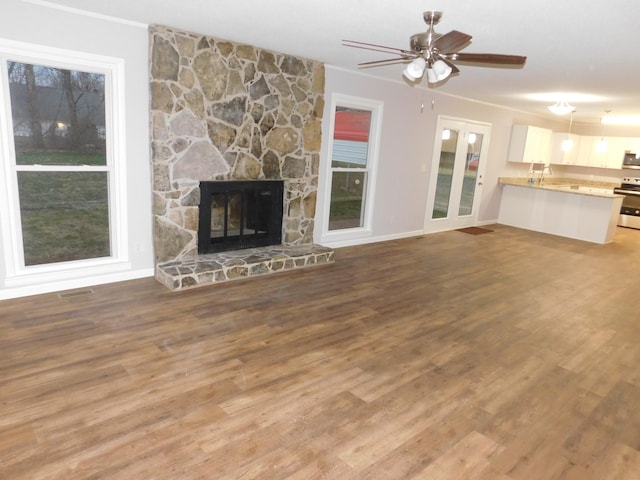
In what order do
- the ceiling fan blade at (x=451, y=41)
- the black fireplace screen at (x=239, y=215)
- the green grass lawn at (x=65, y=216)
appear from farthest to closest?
the green grass lawn at (x=65, y=216), the black fireplace screen at (x=239, y=215), the ceiling fan blade at (x=451, y=41)

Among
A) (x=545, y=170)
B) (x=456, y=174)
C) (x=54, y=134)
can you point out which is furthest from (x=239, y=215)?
(x=545, y=170)

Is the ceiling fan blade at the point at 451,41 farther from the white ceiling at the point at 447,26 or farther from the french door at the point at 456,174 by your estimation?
the french door at the point at 456,174

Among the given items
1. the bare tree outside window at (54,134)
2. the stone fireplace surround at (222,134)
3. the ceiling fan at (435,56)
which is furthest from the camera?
the stone fireplace surround at (222,134)

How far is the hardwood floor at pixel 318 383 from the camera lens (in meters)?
2.09

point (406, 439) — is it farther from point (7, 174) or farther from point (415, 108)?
point (415, 108)

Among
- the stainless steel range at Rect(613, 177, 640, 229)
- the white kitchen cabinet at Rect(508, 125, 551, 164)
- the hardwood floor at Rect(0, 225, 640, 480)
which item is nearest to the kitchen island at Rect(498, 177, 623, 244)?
the white kitchen cabinet at Rect(508, 125, 551, 164)

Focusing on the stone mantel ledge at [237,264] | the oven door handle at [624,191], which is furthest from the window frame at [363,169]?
the oven door handle at [624,191]

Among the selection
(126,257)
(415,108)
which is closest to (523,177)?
(415,108)

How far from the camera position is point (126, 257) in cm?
435

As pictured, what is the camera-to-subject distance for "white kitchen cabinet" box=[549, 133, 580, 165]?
31.6 feet

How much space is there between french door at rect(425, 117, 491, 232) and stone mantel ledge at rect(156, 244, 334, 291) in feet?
10.4

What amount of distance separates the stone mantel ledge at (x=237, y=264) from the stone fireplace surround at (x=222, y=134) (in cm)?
1

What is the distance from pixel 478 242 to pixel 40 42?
6663 mm

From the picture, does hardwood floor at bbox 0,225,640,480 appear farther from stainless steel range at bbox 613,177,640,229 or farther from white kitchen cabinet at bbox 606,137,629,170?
white kitchen cabinet at bbox 606,137,629,170
